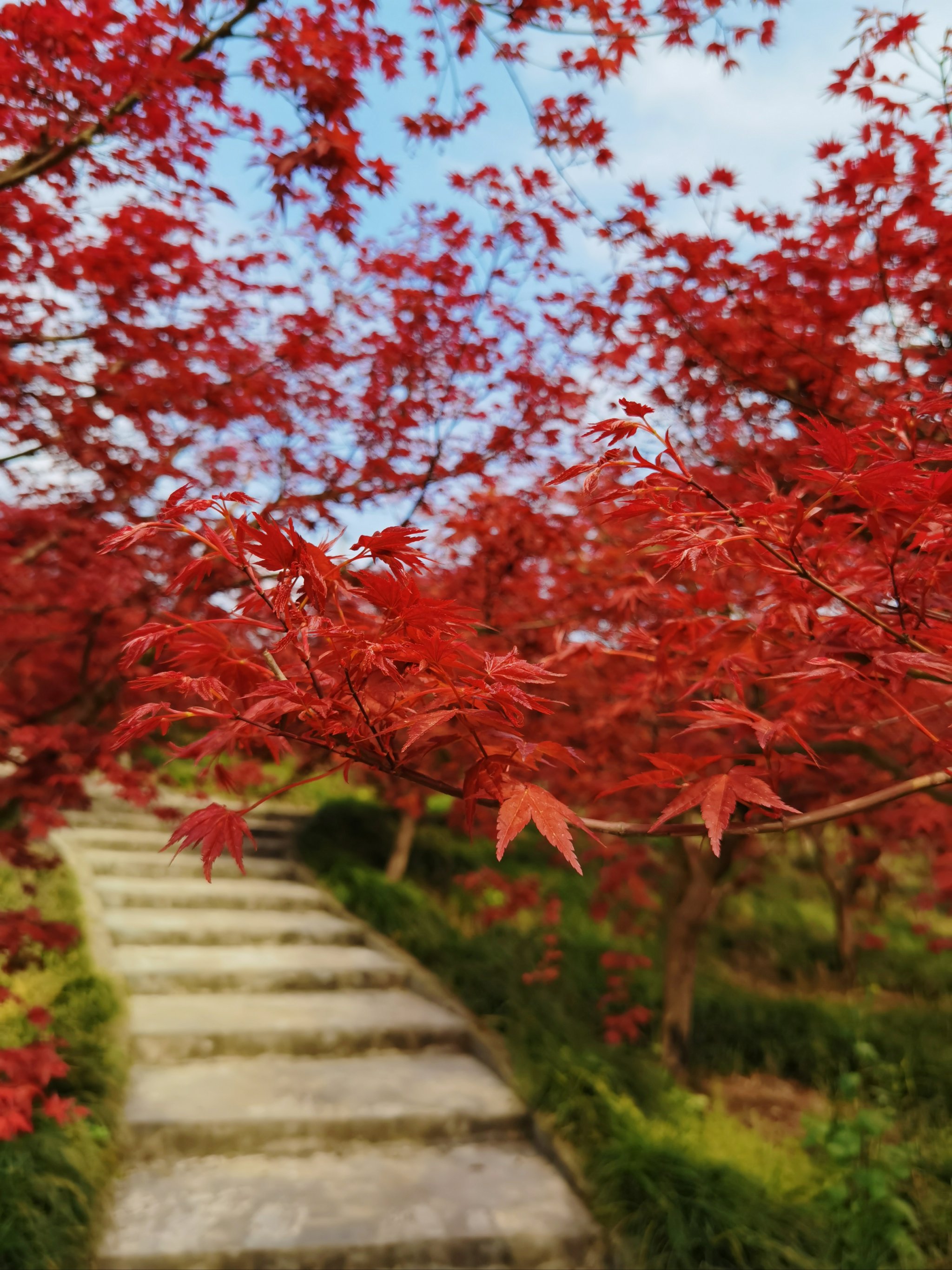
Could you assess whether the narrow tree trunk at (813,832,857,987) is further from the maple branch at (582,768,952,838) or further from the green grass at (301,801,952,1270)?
the maple branch at (582,768,952,838)

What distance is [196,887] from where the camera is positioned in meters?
6.81

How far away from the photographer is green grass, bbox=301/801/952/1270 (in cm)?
348

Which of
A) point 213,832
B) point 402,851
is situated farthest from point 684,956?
point 213,832

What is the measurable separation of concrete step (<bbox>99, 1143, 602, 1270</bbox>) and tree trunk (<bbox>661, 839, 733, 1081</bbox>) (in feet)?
5.91

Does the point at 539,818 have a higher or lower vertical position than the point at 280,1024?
higher

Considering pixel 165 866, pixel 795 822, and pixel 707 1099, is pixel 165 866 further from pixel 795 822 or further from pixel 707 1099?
pixel 795 822

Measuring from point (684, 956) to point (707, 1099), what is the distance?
0.85m

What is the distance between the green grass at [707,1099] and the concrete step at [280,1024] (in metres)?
0.44

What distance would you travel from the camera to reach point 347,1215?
350cm

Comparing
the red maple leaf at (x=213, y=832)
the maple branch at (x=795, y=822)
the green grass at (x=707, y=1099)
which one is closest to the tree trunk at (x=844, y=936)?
the green grass at (x=707, y=1099)

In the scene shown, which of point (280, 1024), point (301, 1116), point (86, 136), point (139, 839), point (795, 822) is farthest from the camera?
point (139, 839)

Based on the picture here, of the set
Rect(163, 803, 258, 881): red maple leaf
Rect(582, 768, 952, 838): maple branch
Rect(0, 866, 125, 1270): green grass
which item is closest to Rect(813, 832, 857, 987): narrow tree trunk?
Rect(0, 866, 125, 1270): green grass

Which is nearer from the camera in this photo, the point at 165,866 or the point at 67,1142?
the point at 67,1142

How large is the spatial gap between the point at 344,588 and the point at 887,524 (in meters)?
1.15
